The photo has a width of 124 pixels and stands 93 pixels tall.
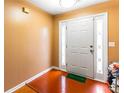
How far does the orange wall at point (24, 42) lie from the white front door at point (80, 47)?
3.12ft

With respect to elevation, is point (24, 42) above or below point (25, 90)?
above

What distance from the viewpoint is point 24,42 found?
2.62 meters

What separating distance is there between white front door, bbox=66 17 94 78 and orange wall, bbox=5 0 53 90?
952 millimetres

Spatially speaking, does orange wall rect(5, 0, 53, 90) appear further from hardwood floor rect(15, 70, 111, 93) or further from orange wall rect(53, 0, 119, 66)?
orange wall rect(53, 0, 119, 66)

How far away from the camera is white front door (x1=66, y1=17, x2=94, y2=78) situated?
10.0ft

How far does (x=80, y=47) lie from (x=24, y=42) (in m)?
1.88

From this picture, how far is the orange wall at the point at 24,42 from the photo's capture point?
2.15m

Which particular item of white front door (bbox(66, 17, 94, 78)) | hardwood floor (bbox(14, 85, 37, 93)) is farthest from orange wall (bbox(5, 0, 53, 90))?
white front door (bbox(66, 17, 94, 78))

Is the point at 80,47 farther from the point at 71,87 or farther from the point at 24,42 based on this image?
the point at 24,42

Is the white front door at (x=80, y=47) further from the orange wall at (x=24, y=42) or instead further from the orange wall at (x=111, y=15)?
the orange wall at (x=24, y=42)

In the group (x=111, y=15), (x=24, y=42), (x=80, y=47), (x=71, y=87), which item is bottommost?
(x=71, y=87)

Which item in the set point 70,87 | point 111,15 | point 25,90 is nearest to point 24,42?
point 25,90

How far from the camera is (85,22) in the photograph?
3.15 metres
